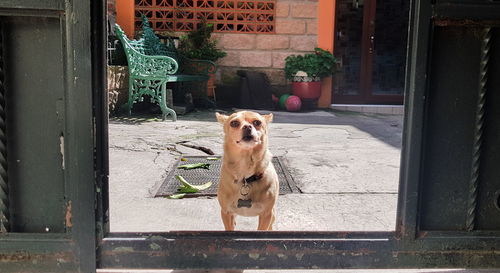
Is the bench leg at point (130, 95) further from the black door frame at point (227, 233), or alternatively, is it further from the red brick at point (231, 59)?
the black door frame at point (227, 233)

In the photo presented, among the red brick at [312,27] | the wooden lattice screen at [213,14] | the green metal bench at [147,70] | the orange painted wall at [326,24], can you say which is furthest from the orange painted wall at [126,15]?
the orange painted wall at [326,24]

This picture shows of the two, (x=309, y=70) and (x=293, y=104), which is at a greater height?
(x=309, y=70)

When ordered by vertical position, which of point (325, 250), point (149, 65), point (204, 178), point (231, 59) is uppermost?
point (231, 59)

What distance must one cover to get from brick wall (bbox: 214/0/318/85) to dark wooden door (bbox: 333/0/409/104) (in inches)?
43.1

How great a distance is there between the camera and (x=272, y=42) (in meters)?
8.91

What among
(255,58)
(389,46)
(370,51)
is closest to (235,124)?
(255,58)

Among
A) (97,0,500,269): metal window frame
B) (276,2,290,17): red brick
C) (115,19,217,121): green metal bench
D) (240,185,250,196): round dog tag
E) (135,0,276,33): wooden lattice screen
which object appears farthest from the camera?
(276,2,290,17): red brick

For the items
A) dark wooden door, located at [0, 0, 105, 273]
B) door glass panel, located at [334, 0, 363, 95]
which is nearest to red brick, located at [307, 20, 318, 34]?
door glass panel, located at [334, 0, 363, 95]

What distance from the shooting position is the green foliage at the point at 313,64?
8.59m

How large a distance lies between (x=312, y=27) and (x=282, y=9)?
2.25ft

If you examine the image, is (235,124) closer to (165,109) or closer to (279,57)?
(165,109)

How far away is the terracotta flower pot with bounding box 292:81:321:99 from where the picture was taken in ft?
28.2

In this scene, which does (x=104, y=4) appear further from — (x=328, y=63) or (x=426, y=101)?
(x=328, y=63)

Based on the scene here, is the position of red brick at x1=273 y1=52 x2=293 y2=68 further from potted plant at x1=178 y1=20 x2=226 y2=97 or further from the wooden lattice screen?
potted plant at x1=178 y1=20 x2=226 y2=97
